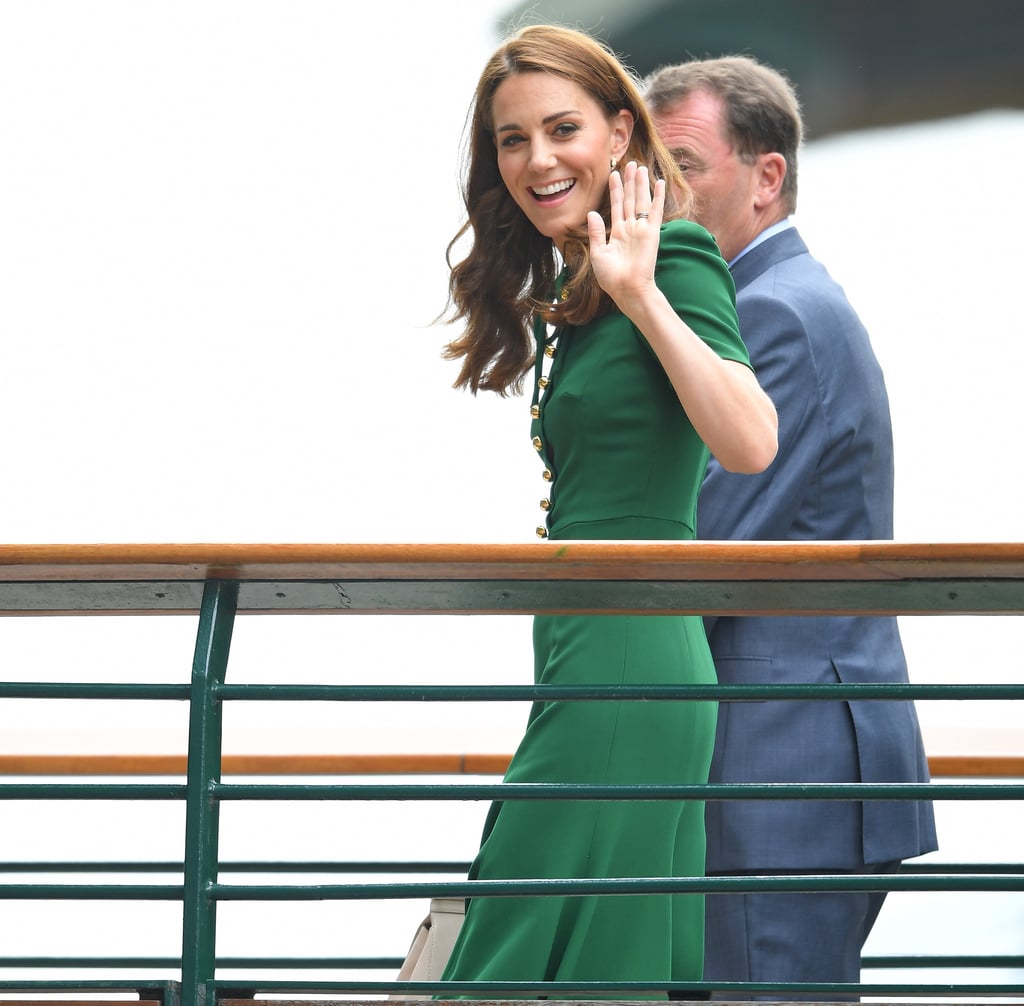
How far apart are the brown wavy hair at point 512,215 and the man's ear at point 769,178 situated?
58cm

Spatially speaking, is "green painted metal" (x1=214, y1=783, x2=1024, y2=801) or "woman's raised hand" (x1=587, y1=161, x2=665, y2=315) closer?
"green painted metal" (x1=214, y1=783, x2=1024, y2=801)

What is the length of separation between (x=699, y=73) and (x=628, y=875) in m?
1.45

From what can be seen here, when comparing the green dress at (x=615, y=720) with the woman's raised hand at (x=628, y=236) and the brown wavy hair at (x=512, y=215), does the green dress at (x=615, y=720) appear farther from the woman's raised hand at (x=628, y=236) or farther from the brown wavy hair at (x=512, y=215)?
the brown wavy hair at (x=512, y=215)

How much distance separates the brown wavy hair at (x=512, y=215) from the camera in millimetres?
1930

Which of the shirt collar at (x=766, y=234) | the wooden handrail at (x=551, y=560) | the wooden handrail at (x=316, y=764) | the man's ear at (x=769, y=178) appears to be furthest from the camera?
the wooden handrail at (x=316, y=764)

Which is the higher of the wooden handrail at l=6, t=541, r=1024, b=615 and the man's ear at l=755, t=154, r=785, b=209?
the man's ear at l=755, t=154, r=785, b=209

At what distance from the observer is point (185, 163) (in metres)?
5.20

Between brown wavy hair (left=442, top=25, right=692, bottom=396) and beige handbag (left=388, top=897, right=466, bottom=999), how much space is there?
0.67 m

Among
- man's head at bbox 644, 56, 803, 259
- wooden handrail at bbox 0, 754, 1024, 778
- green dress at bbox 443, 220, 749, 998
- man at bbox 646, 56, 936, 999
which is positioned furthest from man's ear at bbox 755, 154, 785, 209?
wooden handrail at bbox 0, 754, 1024, 778

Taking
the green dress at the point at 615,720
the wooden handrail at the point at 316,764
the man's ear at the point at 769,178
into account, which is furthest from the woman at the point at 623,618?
the wooden handrail at the point at 316,764

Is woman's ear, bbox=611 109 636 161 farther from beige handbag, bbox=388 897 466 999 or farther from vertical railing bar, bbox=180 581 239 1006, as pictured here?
beige handbag, bbox=388 897 466 999

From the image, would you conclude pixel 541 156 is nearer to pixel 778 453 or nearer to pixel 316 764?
pixel 778 453

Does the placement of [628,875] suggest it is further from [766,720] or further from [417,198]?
[417,198]

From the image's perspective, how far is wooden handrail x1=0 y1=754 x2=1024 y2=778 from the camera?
3047mm
